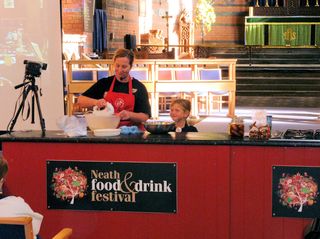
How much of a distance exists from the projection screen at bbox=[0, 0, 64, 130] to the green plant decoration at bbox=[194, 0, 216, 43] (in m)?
11.3

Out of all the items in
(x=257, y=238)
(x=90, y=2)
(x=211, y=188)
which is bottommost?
(x=257, y=238)

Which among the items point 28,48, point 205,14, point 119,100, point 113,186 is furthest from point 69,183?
point 205,14

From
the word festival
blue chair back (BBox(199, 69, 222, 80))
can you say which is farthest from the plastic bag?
blue chair back (BBox(199, 69, 222, 80))

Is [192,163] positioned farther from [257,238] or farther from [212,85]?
[212,85]

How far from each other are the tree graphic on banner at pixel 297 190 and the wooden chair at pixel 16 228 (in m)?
1.66

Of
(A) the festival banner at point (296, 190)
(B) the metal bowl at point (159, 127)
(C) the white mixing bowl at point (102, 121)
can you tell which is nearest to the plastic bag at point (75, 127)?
(C) the white mixing bowl at point (102, 121)

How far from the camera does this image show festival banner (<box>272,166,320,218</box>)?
346 cm

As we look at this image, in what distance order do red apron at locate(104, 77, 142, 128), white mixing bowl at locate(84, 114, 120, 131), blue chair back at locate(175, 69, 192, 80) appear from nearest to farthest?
1. white mixing bowl at locate(84, 114, 120, 131)
2. red apron at locate(104, 77, 142, 128)
3. blue chair back at locate(175, 69, 192, 80)

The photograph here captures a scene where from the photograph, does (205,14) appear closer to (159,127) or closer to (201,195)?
(159,127)

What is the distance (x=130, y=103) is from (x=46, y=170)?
3.41 ft

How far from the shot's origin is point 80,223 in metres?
3.74

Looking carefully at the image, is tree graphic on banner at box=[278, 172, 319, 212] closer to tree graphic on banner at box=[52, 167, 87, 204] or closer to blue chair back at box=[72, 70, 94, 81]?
tree graphic on banner at box=[52, 167, 87, 204]

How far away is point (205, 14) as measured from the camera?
18906 millimetres

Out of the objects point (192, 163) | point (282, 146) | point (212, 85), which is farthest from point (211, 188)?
point (212, 85)
